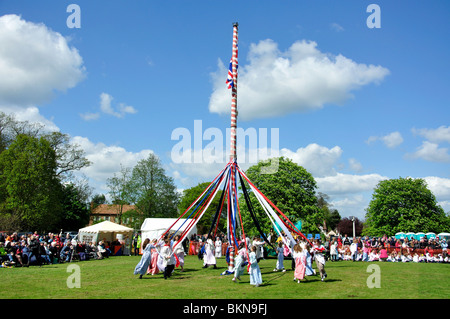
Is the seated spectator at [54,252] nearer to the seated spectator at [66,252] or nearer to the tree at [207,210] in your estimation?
the seated spectator at [66,252]

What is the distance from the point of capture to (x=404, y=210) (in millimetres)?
36469

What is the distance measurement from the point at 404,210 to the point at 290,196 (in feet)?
44.6

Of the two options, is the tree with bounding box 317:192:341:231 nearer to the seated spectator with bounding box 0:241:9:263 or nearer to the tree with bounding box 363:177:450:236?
the tree with bounding box 363:177:450:236

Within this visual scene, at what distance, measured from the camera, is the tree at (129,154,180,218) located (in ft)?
146

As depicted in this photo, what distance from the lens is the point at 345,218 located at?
71062 mm

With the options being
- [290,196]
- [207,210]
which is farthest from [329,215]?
[290,196]

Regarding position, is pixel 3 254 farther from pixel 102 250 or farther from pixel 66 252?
pixel 102 250

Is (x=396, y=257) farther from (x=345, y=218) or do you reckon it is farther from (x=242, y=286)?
(x=345, y=218)

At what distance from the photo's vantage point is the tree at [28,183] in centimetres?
3012

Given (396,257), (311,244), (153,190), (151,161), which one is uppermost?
(151,161)
